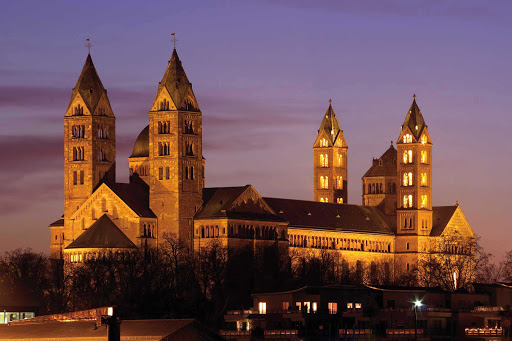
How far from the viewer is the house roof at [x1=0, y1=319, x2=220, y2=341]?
15375cm

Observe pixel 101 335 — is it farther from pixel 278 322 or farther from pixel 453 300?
pixel 453 300

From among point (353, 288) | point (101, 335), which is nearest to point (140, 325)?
point (101, 335)

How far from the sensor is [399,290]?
198 m

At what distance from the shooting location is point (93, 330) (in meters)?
155

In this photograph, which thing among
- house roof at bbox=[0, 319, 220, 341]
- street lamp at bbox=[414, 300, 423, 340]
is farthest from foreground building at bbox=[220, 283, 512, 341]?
house roof at bbox=[0, 319, 220, 341]

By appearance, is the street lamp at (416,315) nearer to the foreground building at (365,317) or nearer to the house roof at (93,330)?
the foreground building at (365,317)

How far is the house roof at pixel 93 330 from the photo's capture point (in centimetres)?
15375

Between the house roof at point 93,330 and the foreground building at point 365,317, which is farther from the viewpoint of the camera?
the foreground building at point 365,317

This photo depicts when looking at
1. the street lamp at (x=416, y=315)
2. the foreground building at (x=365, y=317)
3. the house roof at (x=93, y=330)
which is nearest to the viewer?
the house roof at (x=93, y=330)

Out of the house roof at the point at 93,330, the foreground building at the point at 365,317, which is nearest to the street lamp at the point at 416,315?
the foreground building at the point at 365,317

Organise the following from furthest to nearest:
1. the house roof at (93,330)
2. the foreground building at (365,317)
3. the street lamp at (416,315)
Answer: the foreground building at (365,317) → the street lamp at (416,315) → the house roof at (93,330)

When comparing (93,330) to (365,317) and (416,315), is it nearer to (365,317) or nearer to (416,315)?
(416,315)

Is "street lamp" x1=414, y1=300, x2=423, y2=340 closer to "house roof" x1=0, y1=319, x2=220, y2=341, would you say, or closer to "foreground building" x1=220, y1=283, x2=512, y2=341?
"foreground building" x1=220, y1=283, x2=512, y2=341

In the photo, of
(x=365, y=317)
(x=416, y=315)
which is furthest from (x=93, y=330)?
(x=365, y=317)
